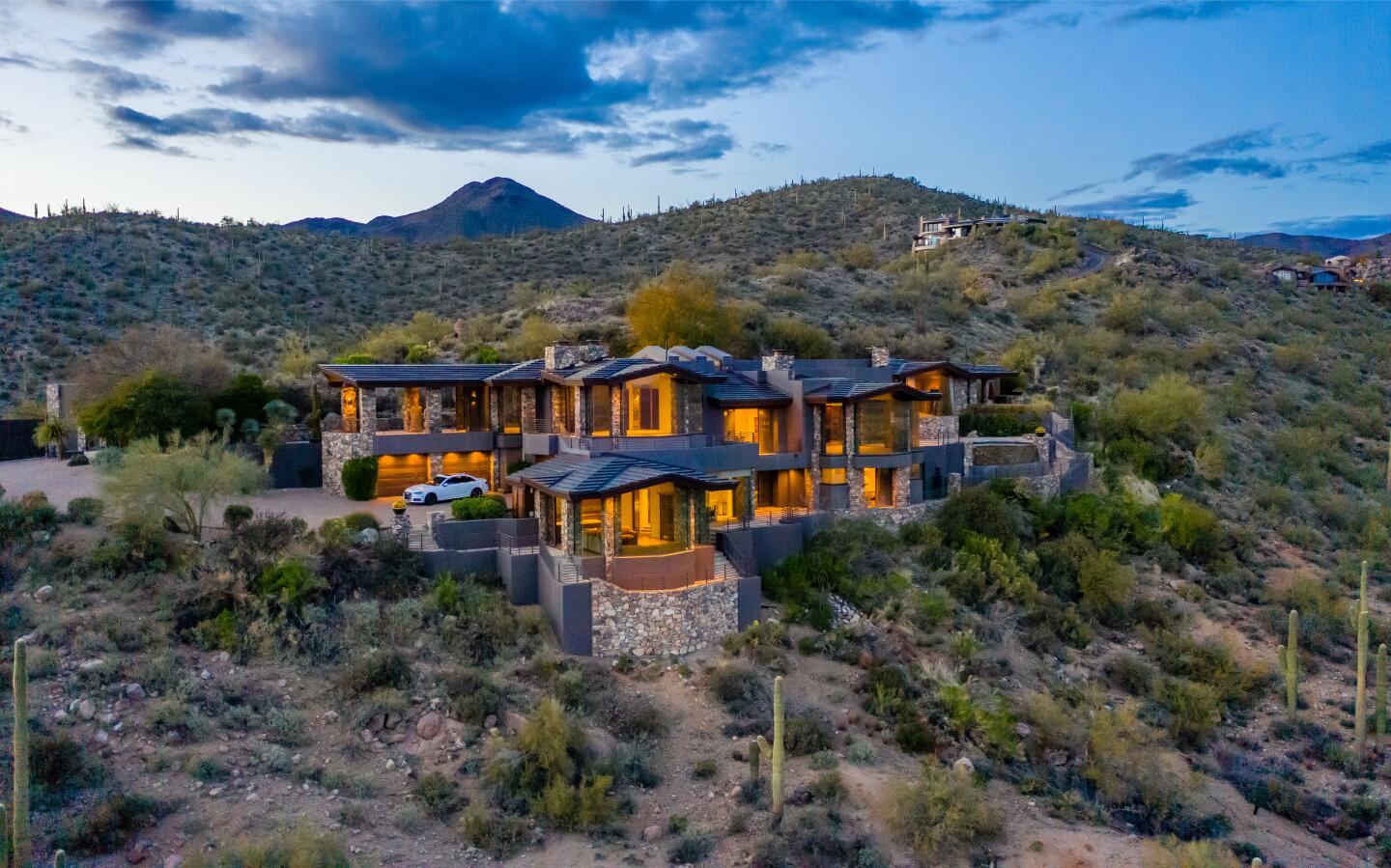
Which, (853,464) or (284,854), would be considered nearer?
(284,854)

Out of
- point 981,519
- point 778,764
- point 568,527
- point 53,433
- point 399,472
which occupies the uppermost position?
point 53,433

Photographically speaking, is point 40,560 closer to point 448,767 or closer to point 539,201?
point 448,767

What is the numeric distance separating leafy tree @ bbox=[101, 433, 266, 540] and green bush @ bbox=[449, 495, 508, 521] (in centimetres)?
587

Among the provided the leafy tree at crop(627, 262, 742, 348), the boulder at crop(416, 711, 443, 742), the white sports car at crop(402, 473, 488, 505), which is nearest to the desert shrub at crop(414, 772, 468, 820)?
the boulder at crop(416, 711, 443, 742)

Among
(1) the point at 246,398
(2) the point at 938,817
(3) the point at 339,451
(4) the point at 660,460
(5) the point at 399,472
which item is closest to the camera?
(2) the point at 938,817

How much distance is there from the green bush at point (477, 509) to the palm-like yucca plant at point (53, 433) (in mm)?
20836

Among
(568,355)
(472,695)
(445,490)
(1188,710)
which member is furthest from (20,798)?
(1188,710)

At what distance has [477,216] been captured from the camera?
12075 centimetres

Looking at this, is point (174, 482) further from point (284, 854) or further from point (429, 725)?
point (284, 854)

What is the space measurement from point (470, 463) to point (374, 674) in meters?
15.7

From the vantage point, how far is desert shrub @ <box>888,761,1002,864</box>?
52.1 ft

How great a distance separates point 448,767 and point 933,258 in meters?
70.3

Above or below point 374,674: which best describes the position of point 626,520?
above

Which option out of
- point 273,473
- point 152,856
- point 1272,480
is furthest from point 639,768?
point 1272,480
